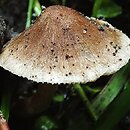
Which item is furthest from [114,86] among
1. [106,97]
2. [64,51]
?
[64,51]

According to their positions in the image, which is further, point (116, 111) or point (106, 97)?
point (106, 97)

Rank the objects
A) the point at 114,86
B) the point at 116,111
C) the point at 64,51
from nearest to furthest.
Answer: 1. the point at 64,51
2. the point at 116,111
3. the point at 114,86

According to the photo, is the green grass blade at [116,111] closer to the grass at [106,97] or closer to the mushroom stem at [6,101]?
the grass at [106,97]

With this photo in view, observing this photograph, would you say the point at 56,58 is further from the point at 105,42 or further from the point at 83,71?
the point at 105,42

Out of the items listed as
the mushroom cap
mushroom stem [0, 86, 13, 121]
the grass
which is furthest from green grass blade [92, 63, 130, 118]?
mushroom stem [0, 86, 13, 121]

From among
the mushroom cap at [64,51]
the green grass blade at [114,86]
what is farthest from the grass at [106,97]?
the mushroom cap at [64,51]

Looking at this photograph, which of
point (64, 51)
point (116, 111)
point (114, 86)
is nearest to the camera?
point (64, 51)

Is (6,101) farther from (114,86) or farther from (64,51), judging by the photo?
(114,86)


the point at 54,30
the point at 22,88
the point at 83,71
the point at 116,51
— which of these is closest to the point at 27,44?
the point at 54,30
